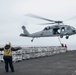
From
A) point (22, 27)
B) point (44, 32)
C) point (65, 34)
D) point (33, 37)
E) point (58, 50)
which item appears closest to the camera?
point (58, 50)

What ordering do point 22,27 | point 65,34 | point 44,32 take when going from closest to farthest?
point 65,34
point 44,32
point 22,27

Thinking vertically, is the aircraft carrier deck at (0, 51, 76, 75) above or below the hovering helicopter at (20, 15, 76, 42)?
below

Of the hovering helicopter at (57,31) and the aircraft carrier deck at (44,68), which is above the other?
the hovering helicopter at (57,31)

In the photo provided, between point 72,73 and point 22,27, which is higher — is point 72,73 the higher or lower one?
the lower one

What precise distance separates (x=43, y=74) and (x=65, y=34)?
1133 inches

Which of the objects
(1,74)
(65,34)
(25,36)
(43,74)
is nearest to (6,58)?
(1,74)

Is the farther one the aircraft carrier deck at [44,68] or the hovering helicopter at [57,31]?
the hovering helicopter at [57,31]

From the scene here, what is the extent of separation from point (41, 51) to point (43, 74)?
49.0 feet

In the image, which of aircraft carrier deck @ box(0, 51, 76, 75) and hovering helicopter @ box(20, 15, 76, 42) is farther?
hovering helicopter @ box(20, 15, 76, 42)

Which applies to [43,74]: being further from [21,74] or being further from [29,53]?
[29,53]

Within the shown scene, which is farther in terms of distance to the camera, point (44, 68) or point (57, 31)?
point (57, 31)

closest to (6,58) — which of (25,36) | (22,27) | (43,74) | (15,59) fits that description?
(43,74)

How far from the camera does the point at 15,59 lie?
2417cm

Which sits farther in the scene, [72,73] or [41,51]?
[41,51]
